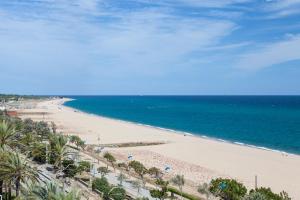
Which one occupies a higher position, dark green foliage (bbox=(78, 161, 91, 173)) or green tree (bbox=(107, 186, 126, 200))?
dark green foliage (bbox=(78, 161, 91, 173))

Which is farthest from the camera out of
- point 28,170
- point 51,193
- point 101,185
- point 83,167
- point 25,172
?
point 83,167

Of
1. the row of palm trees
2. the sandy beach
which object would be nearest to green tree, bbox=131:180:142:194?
the row of palm trees

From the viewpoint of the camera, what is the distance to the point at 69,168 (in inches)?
1502

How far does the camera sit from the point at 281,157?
6525 cm

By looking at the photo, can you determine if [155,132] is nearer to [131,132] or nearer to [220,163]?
[131,132]

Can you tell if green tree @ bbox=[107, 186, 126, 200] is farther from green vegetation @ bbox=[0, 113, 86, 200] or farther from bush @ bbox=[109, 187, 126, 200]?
green vegetation @ bbox=[0, 113, 86, 200]

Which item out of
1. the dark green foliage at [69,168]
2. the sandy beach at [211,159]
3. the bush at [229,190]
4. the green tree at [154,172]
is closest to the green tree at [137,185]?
the green tree at [154,172]

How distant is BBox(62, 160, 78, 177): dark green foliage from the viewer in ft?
123

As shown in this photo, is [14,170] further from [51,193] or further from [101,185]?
[101,185]

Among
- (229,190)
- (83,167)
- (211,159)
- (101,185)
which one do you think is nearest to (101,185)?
(101,185)

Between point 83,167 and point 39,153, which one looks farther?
point 39,153

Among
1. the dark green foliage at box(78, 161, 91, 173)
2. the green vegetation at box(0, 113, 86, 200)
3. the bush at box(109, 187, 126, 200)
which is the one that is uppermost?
the green vegetation at box(0, 113, 86, 200)

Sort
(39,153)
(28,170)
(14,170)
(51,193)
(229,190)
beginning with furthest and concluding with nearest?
(39,153)
(229,190)
(28,170)
(14,170)
(51,193)

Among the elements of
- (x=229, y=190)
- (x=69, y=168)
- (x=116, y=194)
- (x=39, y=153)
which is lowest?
(x=116, y=194)
